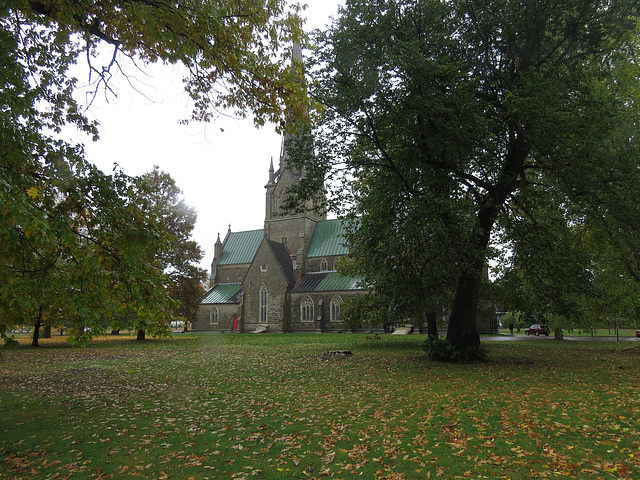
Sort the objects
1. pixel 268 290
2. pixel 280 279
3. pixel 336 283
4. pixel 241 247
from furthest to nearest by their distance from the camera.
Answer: pixel 241 247, pixel 268 290, pixel 280 279, pixel 336 283

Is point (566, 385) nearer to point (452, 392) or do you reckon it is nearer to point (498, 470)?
point (452, 392)

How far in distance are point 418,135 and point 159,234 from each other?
921cm

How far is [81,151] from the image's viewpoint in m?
6.96

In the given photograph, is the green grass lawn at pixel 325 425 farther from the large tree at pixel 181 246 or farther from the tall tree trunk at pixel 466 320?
the large tree at pixel 181 246

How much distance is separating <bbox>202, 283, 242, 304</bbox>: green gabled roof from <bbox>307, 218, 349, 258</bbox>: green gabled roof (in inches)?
431

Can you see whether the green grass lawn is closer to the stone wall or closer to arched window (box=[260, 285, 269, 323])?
the stone wall

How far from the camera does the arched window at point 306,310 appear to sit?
46.0 metres

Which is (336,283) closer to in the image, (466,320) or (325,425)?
(466,320)

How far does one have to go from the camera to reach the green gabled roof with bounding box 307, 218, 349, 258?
50812 millimetres

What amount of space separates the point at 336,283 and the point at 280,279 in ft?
22.1

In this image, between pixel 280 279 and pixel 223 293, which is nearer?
pixel 280 279

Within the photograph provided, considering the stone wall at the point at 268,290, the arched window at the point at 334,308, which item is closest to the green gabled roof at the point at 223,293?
the stone wall at the point at 268,290

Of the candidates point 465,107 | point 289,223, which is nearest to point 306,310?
point 289,223

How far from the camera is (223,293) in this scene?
53.5 m
